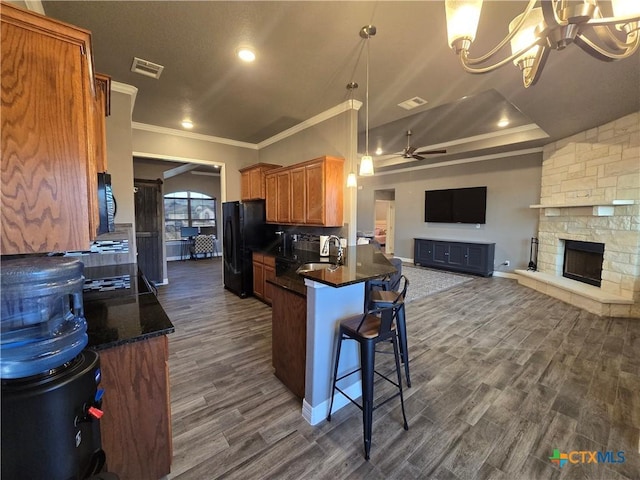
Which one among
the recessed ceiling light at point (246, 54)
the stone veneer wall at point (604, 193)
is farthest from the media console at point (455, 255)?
the recessed ceiling light at point (246, 54)

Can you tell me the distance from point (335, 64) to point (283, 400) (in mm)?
3042

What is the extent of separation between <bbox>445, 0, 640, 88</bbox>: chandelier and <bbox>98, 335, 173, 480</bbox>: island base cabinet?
6.81 feet

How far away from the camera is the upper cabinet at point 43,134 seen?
0.81 meters

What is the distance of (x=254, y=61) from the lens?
105 inches

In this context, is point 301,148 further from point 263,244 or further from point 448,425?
point 448,425

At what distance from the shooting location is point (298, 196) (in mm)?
4102

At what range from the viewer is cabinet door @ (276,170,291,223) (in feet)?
14.1

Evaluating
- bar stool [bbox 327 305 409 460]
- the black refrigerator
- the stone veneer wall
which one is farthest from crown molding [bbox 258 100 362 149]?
the stone veneer wall

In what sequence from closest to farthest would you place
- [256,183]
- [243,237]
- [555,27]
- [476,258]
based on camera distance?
[555,27] → [243,237] → [256,183] → [476,258]

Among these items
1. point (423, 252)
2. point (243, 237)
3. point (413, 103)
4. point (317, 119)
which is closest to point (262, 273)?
point (243, 237)

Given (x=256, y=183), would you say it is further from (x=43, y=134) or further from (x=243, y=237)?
(x=43, y=134)

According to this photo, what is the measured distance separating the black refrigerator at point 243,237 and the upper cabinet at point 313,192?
1.96ft

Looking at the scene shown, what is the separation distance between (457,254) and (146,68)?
676 centimetres

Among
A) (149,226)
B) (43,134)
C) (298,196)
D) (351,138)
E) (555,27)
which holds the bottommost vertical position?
(149,226)
